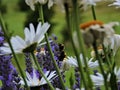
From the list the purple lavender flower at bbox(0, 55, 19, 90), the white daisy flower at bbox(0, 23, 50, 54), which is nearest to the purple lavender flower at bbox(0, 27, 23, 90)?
the purple lavender flower at bbox(0, 55, 19, 90)

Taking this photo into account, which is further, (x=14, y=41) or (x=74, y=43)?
(x=14, y=41)

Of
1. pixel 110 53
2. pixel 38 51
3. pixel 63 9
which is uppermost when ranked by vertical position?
pixel 63 9

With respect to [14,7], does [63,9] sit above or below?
above

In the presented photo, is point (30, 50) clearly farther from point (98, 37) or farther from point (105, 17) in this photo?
point (105, 17)

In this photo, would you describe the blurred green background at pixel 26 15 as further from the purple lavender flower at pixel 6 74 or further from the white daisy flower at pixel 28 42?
the white daisy flower at pixel 28 42

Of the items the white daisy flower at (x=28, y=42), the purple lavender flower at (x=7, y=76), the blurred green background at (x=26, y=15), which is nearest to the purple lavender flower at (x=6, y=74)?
the purple lavender flower at (x=7, y=76)

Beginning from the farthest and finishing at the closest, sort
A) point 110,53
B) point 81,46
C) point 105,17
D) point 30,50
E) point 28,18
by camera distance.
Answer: point 105,17 < point 28,18 < point 110,53 < point 30,50 < point 81,46

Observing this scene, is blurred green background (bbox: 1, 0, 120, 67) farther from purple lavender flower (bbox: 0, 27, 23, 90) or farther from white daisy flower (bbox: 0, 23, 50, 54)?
white daisy flower (bbox: 0, 23, 50, 54)

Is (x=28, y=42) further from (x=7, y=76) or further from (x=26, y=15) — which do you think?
(x=26, y=15)

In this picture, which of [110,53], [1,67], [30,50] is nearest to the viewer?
[30,50]

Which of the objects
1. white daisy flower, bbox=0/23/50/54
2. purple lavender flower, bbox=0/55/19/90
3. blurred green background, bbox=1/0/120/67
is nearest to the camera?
white daisy flower, bbox=0/23/50/54

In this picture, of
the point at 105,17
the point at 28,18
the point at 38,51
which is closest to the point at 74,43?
the point at 38,51
